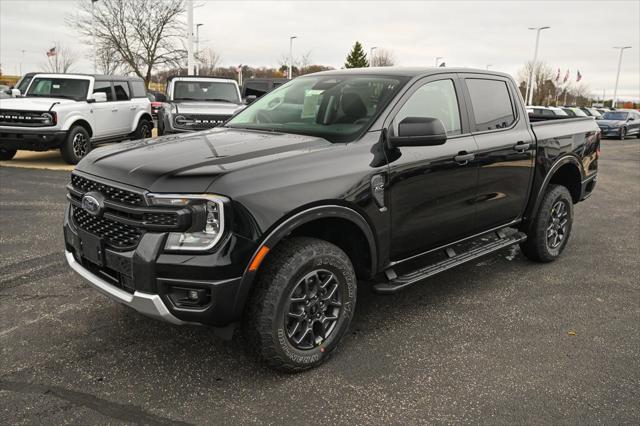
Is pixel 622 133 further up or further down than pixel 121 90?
further down

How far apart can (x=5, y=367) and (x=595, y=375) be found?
136 inches

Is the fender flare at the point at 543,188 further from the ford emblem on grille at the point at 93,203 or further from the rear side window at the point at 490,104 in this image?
the ford emblem on grille at the point at 93,203

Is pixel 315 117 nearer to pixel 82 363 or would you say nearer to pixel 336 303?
pixel 336 303

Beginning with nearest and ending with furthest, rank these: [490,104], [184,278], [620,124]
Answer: [184,278]
[490,104]
[620,124]

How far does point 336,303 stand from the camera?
10.7 ft

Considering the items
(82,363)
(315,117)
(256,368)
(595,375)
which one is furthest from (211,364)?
(595,375)

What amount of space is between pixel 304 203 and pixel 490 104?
7.66ft

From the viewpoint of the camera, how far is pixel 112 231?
2934 millimetres

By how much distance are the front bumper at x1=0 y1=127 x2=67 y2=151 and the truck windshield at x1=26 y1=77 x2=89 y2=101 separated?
1218mm

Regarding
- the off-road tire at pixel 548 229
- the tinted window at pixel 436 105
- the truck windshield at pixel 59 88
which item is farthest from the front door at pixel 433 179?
the truck windshield at pixel 59 88

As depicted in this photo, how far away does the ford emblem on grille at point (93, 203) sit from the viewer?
2938 mm

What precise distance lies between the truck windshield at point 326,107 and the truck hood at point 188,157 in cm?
20

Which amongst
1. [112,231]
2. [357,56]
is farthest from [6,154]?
[357,56]

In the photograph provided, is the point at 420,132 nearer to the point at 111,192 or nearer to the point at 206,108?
the point at 111,192
